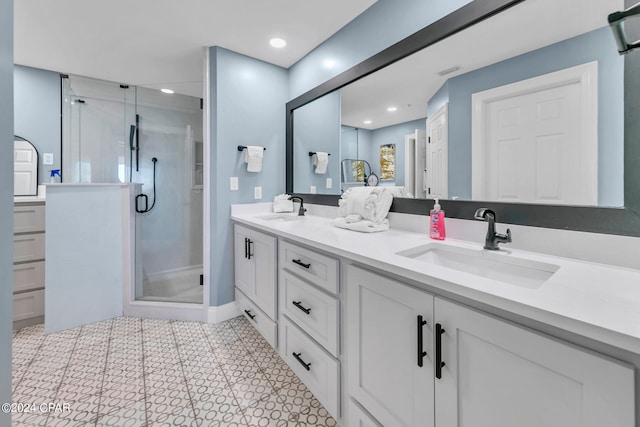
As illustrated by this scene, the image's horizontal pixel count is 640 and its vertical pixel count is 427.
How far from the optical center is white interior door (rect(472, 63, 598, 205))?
92cm

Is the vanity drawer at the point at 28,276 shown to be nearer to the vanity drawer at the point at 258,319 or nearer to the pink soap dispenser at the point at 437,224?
the vanity drawer at the point at 258,319

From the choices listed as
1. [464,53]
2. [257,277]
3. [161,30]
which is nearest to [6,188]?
[257,277]

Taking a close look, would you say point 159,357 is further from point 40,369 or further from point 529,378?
point 529,378

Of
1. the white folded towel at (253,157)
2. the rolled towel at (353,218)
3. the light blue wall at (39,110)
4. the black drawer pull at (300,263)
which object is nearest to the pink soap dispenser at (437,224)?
the rolled towel at (353,218)

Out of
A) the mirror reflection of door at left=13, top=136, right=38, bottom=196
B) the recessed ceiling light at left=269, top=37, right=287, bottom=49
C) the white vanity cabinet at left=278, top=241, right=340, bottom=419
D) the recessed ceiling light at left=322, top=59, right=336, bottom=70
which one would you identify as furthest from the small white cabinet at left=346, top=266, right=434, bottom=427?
the mirror reflection of door at left=13, top=136, right=38, bottom=196

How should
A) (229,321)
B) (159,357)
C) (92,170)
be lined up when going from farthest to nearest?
1. (92,170)
2. (229,321)
3. (159,357)

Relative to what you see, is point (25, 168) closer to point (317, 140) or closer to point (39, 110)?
point (39, 110)

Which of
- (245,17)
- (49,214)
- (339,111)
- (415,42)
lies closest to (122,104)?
(49,214)

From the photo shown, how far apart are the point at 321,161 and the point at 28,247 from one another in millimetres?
2510

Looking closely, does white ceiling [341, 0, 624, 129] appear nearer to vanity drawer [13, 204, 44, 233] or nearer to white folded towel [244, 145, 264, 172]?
white folded towel [244, 145, 264, 172]

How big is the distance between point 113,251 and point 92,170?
1.25 metres

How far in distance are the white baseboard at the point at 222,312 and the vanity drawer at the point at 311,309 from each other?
3.37 ft

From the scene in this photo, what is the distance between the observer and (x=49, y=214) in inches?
82.8

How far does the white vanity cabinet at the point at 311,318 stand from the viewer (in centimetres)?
119
